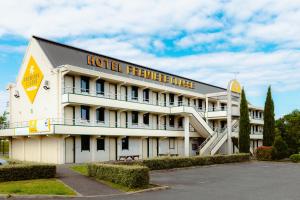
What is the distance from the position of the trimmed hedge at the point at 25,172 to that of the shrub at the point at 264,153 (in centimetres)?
3238

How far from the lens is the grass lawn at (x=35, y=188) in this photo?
724 inches

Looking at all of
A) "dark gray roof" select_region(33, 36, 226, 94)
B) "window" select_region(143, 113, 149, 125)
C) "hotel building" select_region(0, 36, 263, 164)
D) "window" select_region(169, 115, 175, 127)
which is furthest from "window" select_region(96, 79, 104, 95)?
"window" select_region(169, 115, 175, 127)

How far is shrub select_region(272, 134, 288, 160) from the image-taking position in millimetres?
47650

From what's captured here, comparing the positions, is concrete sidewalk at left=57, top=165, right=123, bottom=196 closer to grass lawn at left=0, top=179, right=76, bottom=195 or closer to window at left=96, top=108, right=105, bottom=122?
grass lawn at left=0, top=179, right=76, bottom=195

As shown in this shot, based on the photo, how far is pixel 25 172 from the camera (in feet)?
73.9

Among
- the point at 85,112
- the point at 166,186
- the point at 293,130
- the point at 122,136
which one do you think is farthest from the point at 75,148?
the point at 293,130

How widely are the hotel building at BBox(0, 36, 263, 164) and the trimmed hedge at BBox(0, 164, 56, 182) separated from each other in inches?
373

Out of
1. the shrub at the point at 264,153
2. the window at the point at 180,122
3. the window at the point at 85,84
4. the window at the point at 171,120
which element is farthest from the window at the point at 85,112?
the shrub at the point at 264,153

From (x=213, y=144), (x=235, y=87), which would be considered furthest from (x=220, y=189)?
(x=235, y=87)

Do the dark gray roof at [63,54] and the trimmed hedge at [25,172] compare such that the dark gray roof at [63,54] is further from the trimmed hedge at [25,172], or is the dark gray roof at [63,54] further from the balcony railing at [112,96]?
the trimmed hedge at [25,172]

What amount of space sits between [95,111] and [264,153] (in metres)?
23.9

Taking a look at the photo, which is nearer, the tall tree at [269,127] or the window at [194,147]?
the tall tree at [269,127]

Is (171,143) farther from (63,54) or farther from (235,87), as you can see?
(63,54)

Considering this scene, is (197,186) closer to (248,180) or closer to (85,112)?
(248,180)
